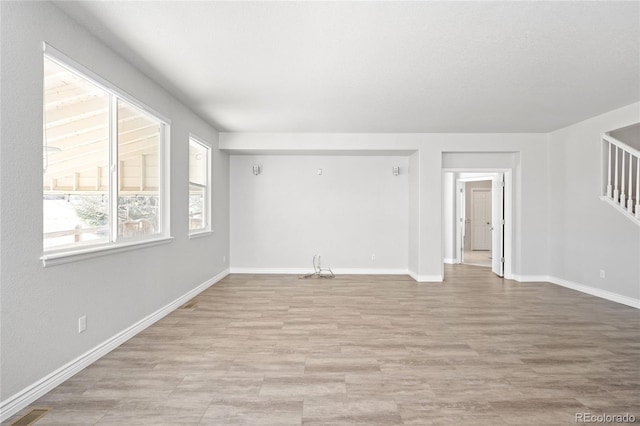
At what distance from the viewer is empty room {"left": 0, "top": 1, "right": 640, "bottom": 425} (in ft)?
7.13

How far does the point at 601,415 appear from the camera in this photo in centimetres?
208

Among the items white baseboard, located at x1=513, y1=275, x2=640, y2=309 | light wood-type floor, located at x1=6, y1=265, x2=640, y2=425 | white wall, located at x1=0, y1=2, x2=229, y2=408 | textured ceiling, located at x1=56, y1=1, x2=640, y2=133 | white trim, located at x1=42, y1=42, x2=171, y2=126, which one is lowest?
light wood-type floor, located at x1=6, y1=265, x2=640, y2=425

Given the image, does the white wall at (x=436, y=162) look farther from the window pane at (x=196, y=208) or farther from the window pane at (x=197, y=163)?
the window pane at (x=196, y=208)

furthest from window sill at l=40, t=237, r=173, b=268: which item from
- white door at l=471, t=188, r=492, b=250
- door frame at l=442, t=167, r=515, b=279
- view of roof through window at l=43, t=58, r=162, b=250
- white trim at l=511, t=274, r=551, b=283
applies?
white door at l=471, t=188, r=492, b=250

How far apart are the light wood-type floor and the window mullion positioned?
3.66 feet

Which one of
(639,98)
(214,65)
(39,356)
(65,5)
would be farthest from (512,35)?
(39,356)

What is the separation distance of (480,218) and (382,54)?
9.21 meters

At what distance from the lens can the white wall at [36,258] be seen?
6.59 feet

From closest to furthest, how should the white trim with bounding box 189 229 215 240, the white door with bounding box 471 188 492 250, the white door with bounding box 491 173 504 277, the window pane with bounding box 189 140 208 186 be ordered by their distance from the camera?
the white trim with bounding box 189 229 215 240
the window pane with bounding box 189 140 208 186
the white door with bounding box 491 173 504 277
the white door with bounding box 471 188 492 250

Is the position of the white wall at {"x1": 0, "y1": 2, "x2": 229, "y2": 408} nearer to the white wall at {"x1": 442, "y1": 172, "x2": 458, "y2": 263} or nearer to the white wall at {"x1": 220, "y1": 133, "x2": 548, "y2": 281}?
the white wall at {"x1": 220, "y1": 133, "x2": 548, "y2": 281}

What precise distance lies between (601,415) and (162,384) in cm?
285

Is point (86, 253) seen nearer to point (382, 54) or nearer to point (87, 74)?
point (87, 74)

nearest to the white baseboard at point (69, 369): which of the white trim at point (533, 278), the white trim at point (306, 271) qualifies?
the white trim at point (306, 271)

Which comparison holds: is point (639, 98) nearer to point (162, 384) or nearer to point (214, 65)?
point (214, 65)
